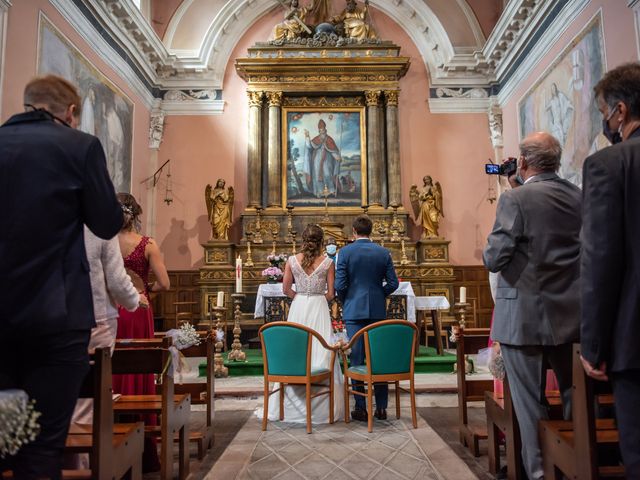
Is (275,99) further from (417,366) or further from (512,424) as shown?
(512,424)

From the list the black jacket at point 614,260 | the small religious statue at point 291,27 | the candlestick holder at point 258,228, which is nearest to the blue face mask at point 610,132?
the black jacket at point 614,260

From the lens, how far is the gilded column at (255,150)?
35.9ft

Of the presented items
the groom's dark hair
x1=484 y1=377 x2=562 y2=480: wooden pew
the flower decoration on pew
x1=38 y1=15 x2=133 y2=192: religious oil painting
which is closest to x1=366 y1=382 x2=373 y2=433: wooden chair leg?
x1=484 y1=377 x2=562 y2=480: wooden pew

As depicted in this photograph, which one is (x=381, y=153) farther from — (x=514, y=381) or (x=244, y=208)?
(x=514, y=381)

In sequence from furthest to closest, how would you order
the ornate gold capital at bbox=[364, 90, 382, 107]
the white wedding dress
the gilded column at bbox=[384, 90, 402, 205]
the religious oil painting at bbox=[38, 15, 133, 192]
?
the ornate gold capital at bbox=[364, 90, 382, 107] → the gilded column at bbox=[384, 90, 402, 205] → the religious oil painting at bbox=[38, 15, 133, 192] → the white wedding dress

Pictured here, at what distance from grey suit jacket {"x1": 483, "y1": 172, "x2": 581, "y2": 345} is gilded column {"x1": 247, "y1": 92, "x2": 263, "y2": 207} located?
8523 mm

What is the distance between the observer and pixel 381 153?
437 inches

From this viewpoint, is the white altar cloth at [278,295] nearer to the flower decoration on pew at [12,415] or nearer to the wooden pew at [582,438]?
the wooden pew at [582,438]

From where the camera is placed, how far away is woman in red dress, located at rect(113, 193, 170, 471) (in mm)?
3379

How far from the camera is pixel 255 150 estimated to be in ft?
36.2

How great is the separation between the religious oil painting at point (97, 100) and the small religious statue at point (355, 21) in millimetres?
4882

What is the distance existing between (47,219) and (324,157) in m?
9.65

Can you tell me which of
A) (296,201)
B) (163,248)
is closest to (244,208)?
(296,201)

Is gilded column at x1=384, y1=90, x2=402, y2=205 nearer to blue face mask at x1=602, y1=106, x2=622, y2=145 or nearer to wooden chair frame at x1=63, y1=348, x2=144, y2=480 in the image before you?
blue face mask at x1=602, y1=106, x2=622, y2=145
